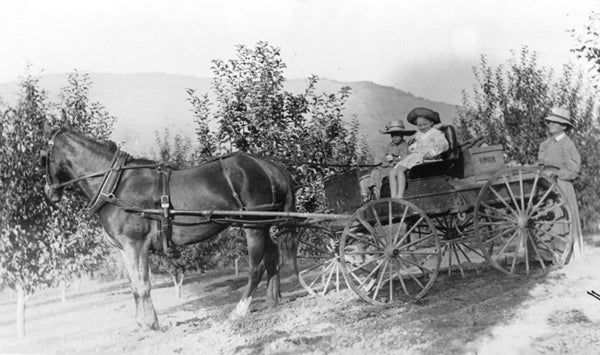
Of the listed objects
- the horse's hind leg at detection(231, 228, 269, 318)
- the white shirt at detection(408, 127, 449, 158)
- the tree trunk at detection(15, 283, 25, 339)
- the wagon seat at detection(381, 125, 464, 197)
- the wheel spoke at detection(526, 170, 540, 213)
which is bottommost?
the tree trunk at detection(15, 283, 25, 339)

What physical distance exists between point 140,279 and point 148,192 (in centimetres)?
107

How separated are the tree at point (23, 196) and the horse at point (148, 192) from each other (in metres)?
2.89

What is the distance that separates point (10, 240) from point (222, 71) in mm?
4963

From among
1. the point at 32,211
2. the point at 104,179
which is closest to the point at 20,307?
the point at 32,211

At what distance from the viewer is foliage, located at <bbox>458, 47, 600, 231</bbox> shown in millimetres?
14133

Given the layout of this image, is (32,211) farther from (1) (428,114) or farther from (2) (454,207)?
(2) (454,207)

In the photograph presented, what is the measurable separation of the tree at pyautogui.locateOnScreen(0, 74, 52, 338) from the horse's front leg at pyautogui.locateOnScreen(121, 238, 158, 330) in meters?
3.81

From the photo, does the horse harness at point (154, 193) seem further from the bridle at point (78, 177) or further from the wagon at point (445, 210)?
the wagon at point (445, 210)

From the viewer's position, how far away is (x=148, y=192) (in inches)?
260

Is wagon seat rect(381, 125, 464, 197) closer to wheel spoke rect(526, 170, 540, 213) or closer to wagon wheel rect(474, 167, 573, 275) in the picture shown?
wagon wheel rect(474, 167, 573, 275)

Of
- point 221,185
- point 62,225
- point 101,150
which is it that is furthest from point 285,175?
point 62,225

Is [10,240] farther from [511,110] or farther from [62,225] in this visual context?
[511,110]

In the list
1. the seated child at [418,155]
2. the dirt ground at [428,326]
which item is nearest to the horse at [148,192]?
the dirt ground at [428,326]

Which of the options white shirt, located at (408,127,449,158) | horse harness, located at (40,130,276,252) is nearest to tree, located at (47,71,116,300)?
horse harness, located at (40,130,276,252)
